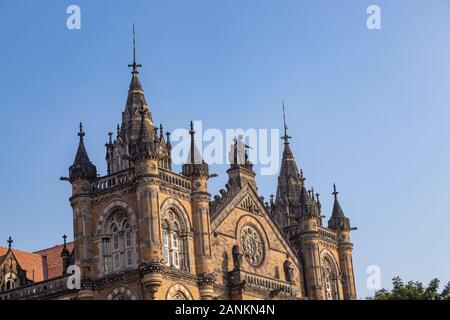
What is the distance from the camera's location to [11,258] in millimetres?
63375

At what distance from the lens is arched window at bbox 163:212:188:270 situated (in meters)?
55.1

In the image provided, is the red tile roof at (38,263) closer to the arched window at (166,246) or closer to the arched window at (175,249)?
the arched window at (175,249)

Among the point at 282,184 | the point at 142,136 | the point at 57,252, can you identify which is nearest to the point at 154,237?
the point at 142,136

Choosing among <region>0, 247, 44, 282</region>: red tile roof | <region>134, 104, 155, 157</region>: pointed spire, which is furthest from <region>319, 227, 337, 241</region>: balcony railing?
<region>0, 247, 44, 282</region>: red tile roof

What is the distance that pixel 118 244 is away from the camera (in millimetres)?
55000

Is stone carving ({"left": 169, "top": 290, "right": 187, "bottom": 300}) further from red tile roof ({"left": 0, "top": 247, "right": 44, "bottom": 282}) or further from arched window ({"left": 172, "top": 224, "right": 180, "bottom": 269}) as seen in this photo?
red tile roof ({"left": 0, "top": 247, "right": 44, "bottom": 282})

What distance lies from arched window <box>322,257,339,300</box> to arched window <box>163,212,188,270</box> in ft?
52.9

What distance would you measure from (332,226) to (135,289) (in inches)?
901

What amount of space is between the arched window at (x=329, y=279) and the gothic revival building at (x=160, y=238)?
861 mm

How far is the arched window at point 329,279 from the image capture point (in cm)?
6931

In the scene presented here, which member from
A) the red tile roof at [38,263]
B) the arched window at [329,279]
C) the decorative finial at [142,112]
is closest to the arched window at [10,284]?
the red tile roof at [38,263]

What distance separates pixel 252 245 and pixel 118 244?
1165 centimetres

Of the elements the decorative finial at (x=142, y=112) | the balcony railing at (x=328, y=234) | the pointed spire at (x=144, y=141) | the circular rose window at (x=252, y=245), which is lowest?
the circular rose window at (x=252, y=245)
